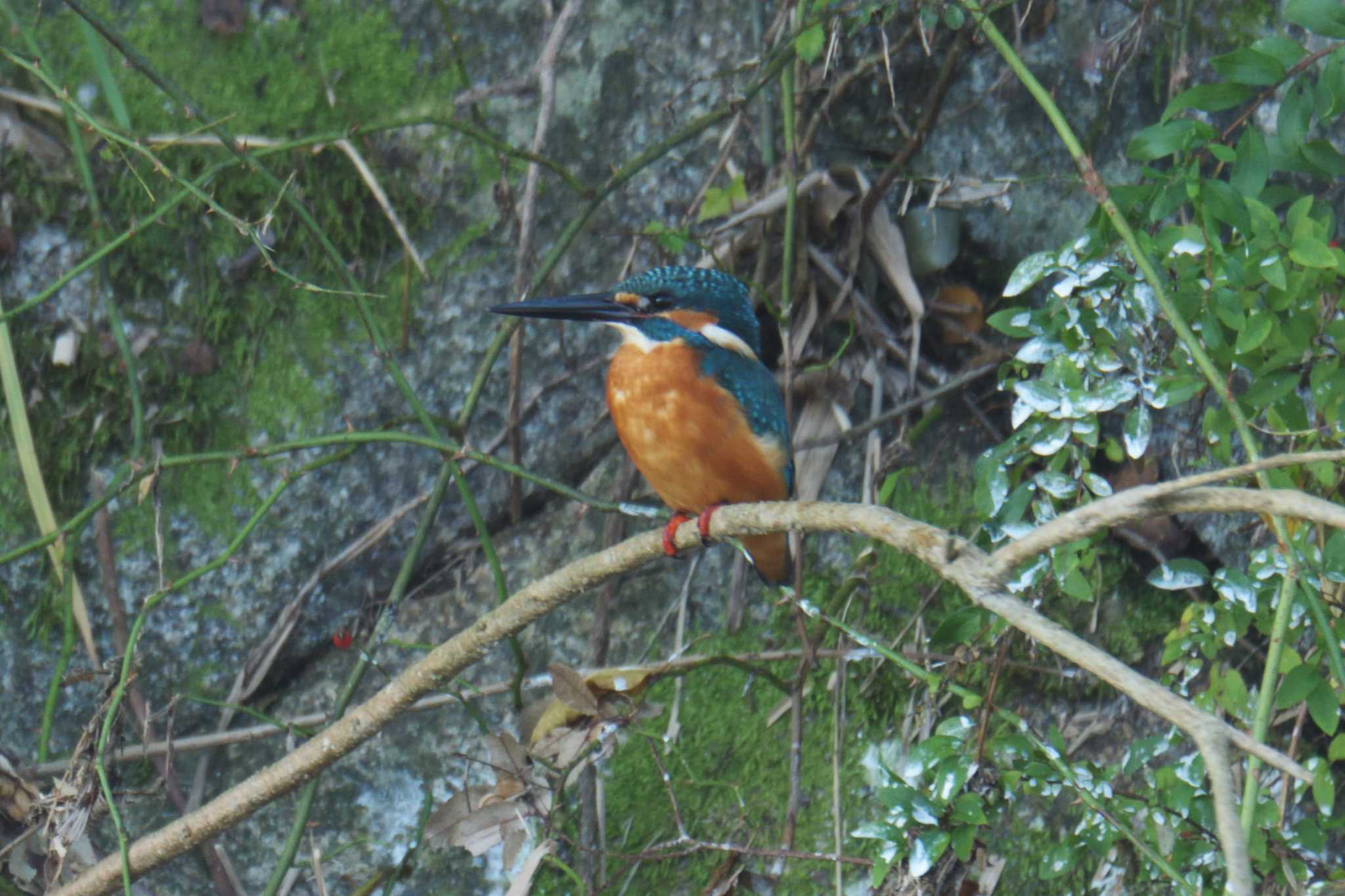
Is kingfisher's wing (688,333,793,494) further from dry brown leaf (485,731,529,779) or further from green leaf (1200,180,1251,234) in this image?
green leaf (1200,180,1251,234)

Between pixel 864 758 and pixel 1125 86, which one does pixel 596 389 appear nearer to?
pixel 864 758

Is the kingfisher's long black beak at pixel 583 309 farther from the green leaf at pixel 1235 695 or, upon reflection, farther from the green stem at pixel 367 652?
the green leaf at pixel 1235 695

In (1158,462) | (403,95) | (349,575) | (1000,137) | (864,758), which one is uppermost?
(403,95)

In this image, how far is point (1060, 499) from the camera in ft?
6.44

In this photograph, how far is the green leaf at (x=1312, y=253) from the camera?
4.99ft

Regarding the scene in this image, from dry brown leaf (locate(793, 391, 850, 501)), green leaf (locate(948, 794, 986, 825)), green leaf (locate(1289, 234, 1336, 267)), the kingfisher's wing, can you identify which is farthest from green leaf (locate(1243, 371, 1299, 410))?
dry brown leaf (locate(793, 391, 850, 501))

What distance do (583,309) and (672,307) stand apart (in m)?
0.17

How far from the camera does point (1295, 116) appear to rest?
1694 millimetres

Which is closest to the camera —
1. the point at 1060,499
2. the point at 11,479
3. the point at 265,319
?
the point at 1060,499

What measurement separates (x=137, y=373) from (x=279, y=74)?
660 millimetres

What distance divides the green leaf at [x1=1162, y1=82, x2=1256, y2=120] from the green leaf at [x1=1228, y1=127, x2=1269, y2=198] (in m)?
0.05

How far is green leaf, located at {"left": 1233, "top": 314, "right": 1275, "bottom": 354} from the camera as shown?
5.14 feet

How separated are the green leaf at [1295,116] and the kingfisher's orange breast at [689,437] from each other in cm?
94

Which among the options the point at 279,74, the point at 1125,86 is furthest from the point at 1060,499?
the point at 279,74
